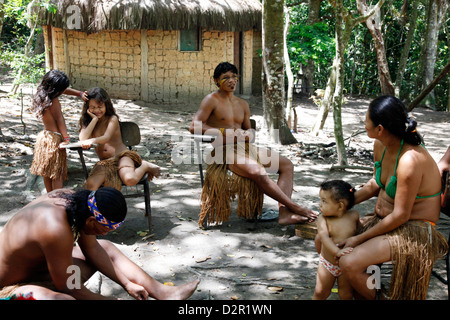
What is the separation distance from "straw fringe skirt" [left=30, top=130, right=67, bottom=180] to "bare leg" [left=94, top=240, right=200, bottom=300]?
1944 millimetres

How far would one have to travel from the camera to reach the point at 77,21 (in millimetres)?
11797

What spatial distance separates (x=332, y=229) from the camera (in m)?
3.10

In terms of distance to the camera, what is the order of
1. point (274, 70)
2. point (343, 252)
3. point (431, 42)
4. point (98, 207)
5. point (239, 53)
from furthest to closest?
point (239, 53), point (431, 42), point (274, 70), point (343, 252), point (98, 207)

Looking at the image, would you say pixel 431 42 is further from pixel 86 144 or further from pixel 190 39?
pixel 86 144

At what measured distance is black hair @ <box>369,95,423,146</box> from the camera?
2.83 metres

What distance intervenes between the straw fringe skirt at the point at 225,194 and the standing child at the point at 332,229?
4.67ft

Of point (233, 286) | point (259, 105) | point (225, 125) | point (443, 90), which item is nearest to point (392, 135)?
point (233, 286)

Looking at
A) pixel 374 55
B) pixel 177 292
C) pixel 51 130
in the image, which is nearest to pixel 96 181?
pixel 51 130

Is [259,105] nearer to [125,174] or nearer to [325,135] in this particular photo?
[325,135]

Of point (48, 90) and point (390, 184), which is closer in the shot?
point (390, 184)

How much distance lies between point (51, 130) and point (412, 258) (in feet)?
11.8

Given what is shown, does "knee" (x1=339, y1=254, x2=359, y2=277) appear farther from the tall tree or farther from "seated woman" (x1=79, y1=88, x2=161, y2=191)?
the tall tree

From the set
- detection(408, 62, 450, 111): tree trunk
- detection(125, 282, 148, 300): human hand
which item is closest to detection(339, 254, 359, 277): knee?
detection(125, 282, 148, 300): human hand

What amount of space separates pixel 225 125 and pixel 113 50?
8.61 metres
